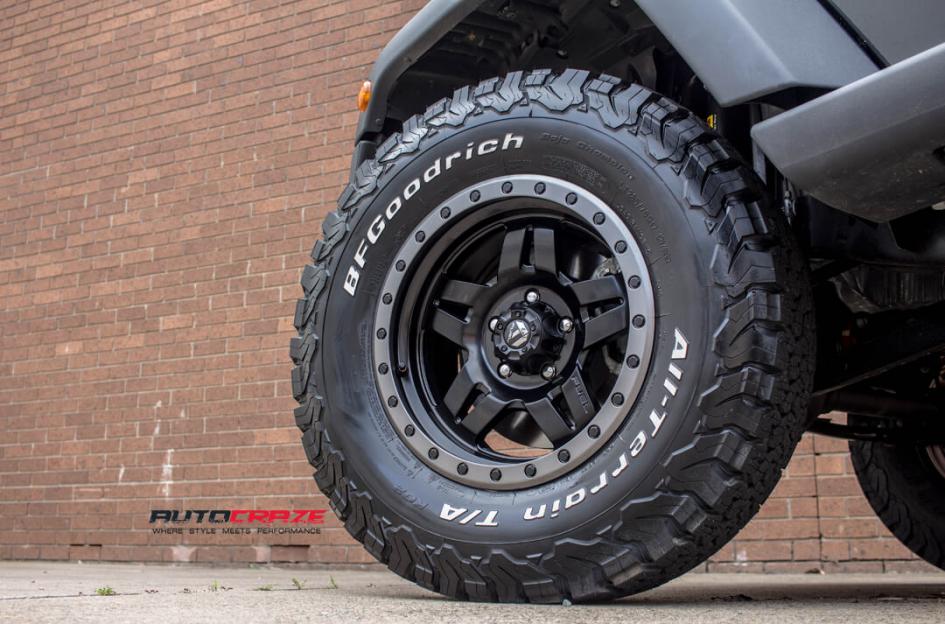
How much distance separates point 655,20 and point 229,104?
4923 millimetres

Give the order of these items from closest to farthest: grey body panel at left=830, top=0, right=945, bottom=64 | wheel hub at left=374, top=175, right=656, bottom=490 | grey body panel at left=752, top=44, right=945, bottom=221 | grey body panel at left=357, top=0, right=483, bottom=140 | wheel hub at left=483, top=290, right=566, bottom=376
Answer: grey body panel at left=752, top=44, right=945, bottom=221 → grey body panel at left=830, top=0, right=945, bottom=64 → wheel hub at left=374, top=175, right=656, bottom=490 → wheel hub at left=483, top=290, right=566, bottom=376 → grey body panel at left=357, top=0, right=483, bottom=140

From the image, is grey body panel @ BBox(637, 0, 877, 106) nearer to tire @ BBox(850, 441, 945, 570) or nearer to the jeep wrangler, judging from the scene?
the jeep wrangler

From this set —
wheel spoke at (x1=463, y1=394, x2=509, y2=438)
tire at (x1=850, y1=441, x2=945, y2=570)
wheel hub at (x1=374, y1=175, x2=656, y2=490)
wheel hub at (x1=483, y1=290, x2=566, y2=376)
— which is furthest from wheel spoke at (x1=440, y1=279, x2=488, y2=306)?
tire at (x1=850, y1=441, x2=945, y2=570)

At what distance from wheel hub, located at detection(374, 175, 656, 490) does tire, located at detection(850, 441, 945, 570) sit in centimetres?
148

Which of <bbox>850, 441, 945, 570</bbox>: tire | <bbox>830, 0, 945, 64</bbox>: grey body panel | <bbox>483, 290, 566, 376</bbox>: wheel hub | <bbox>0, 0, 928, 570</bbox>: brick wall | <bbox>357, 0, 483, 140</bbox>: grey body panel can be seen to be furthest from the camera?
<bbox>0, 0, 928, 570</bbox>: brick wall

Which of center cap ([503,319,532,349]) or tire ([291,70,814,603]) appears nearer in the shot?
tire ([291,70,814,603])

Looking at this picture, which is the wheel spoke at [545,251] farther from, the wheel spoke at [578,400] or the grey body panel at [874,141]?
the grey body panel at [874,141]

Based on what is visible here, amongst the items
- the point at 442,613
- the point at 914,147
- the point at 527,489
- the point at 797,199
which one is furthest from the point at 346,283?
the point at 914,147

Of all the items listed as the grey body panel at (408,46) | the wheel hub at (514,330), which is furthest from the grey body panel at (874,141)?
the grey body panel at (408,46)

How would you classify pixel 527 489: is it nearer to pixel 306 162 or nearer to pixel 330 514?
pixel 330 514

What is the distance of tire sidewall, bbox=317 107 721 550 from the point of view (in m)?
1.78

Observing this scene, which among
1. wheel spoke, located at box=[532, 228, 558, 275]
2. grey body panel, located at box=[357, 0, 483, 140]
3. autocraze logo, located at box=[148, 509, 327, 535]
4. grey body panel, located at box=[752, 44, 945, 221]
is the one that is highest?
grey body panel, located at box=[357, 0, 483, 140]

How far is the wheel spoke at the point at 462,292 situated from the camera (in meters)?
2.15

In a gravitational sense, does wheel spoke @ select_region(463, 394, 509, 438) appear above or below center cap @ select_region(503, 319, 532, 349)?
below
